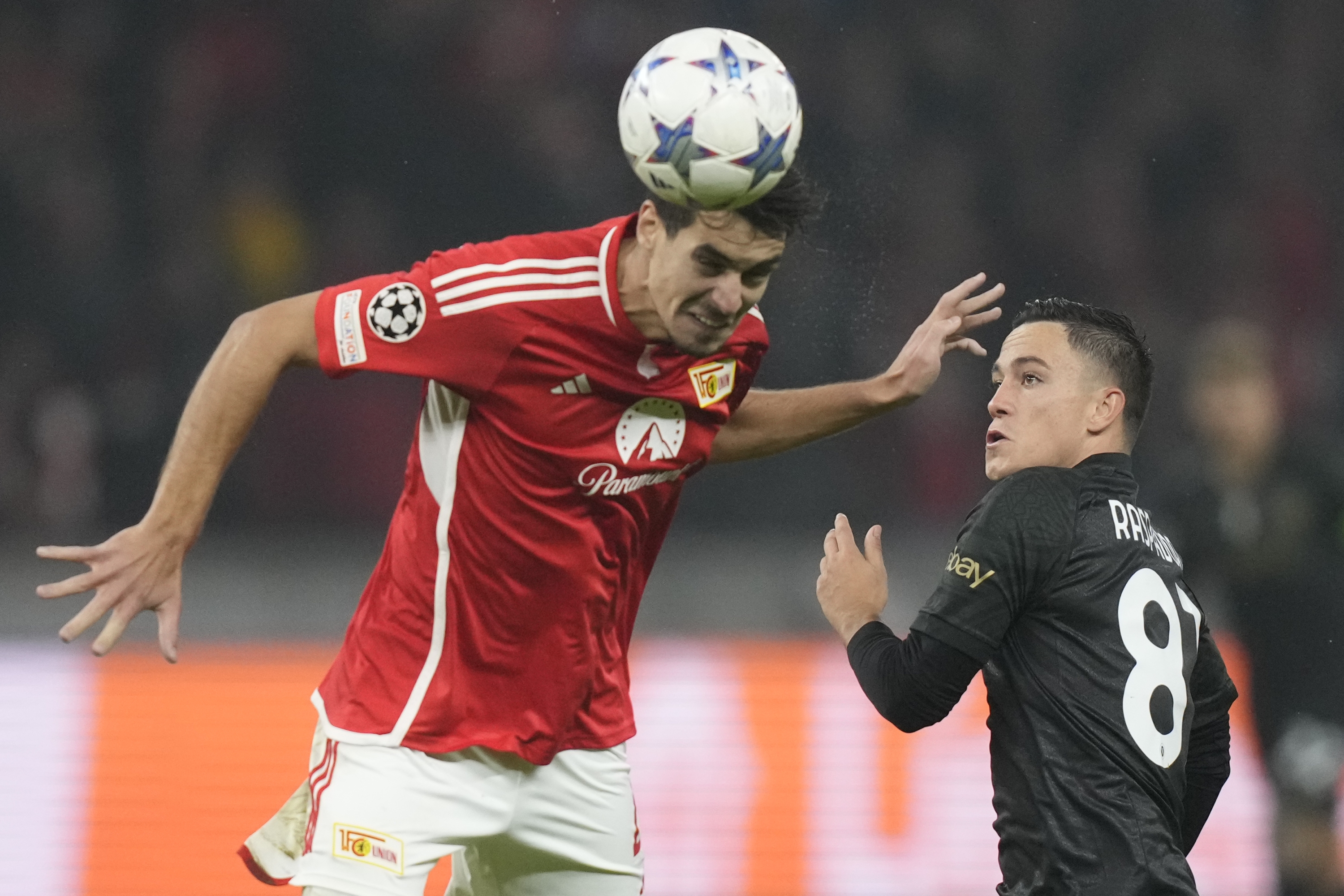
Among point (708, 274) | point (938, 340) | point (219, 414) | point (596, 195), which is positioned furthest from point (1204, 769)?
point (596, 195)

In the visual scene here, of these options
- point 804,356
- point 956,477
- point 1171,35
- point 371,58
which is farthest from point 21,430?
point 1171,35

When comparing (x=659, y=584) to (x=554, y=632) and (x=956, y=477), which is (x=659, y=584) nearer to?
(x=956, y=477)

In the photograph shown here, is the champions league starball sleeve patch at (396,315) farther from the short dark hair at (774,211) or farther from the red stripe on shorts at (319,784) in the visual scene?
the red stripe on shorts at (319,784)

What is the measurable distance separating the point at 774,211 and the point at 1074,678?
3.54 ft

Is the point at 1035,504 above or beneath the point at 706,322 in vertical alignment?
beneath

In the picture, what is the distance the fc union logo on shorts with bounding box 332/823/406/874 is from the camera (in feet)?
9.89

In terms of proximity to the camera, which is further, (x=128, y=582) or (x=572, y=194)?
(x=572, y=194)

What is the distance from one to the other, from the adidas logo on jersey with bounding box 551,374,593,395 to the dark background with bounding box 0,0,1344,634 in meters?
4.69

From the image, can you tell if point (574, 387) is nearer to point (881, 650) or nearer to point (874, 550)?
point (874, 550)

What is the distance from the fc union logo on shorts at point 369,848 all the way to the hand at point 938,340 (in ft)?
5.20

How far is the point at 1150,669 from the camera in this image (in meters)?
2.80

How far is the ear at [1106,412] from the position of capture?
3.00m

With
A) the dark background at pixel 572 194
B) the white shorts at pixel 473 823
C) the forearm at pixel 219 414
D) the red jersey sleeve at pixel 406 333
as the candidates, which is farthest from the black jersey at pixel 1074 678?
the dark background at pixel 572 194

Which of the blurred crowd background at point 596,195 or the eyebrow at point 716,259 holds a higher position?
the blurred crowd background at point 596,195
